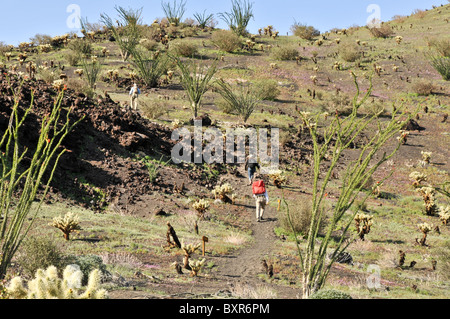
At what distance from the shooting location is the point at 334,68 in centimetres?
3569

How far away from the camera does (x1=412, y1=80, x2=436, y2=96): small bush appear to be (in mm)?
28734

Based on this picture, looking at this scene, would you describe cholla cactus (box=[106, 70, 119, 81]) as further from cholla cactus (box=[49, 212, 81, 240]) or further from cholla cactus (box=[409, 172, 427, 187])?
cholla cactus (box=[409, 172, 427, 187])

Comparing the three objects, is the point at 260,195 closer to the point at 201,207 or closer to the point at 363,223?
the point at 201,207

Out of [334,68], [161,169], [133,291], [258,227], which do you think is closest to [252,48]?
[334,68]

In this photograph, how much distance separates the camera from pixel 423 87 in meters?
28.8

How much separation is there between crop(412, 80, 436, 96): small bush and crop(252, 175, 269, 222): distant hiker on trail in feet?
75.2

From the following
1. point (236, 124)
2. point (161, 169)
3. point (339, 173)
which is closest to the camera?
point (161, 169)

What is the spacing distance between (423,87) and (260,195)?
76.9ft

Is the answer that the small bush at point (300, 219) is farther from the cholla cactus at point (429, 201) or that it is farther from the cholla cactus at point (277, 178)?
the cholla cactus at point (429, 201)

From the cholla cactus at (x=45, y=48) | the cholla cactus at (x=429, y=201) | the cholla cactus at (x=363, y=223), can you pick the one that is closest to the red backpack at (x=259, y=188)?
the cholla cactus at (x=363, y=223)

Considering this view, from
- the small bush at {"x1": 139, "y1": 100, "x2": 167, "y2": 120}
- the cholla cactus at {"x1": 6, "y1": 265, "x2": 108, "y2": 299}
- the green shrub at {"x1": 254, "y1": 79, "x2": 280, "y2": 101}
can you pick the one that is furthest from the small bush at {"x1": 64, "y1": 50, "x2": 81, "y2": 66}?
the cholla cactus at {"x1": 6, "y1": 265, "x2": 108, "y2": 299}

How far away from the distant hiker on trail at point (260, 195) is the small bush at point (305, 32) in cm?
4255
